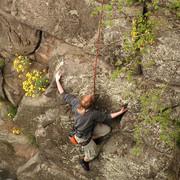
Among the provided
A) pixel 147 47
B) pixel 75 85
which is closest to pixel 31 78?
pixel 75 85

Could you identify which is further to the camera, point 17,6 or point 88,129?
point 17,6

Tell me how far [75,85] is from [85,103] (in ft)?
3.09

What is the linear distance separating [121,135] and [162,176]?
4.76ft

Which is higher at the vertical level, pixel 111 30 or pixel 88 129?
pixel 111 30

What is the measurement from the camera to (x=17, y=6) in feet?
22.1

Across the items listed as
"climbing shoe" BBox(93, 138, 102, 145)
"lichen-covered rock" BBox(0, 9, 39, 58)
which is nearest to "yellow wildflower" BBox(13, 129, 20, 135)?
"lichen-covered rock" BBox(0, 9, 39, 58)

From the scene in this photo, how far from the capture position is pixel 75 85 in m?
6.16

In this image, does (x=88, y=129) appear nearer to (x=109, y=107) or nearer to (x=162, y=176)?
(x=109, y=107)

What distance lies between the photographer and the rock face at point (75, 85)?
5461 millimetres

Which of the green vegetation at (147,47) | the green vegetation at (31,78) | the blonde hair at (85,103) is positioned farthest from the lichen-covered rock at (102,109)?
the blonde hair at (85,103)

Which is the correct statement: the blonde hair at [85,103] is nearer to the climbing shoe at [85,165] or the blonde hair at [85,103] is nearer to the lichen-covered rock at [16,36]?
the climbing shoe at [85,165]

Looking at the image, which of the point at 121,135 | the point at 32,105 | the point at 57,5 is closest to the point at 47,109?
the point at 32,105

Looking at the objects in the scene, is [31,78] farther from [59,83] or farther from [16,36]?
[59,83]

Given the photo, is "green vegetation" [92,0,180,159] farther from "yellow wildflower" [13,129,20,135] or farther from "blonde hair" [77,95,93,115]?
"yellow wildflower" [13,129,20,135]
